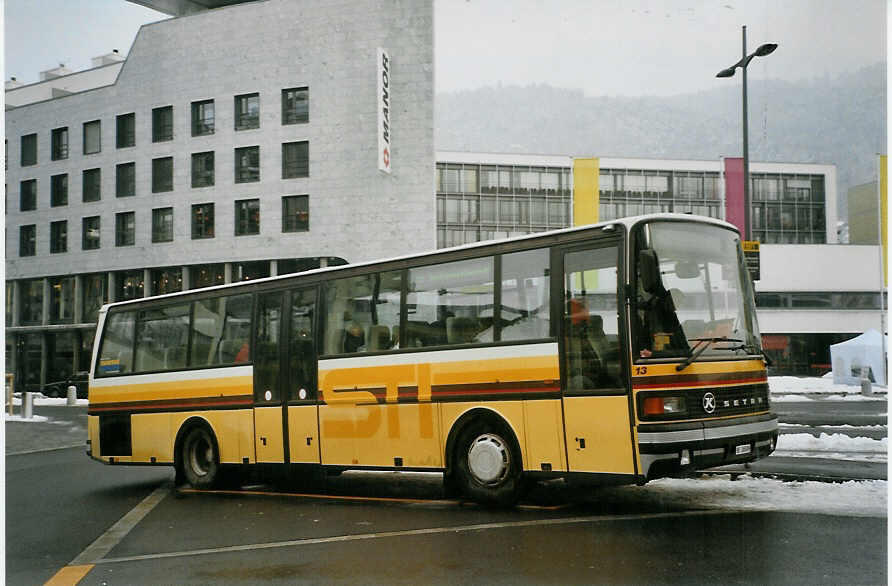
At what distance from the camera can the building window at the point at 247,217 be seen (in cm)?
3566

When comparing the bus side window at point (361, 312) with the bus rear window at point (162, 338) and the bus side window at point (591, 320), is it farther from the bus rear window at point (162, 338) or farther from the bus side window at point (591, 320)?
the bus rear window at point (162, 338)

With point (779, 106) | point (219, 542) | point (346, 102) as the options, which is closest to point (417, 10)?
point (346, 102)

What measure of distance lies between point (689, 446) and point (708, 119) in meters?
6.49

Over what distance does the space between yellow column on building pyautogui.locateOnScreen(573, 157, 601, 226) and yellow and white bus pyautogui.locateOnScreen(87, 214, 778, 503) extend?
38.0 ft

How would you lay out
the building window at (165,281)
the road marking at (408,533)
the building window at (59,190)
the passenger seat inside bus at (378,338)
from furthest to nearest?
the building window at (165,281), the building window at (59,190), the passenger seat inside bus at (378,338), the road marking at (408,533)

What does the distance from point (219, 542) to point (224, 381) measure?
4.43 metres

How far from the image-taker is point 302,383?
11656 mm

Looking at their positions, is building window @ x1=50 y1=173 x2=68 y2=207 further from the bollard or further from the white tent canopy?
the white tent canopy

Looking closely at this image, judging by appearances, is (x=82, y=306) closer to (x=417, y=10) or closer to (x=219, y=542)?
(x=417, y=10)

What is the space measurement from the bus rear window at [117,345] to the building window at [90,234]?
14.7 metres

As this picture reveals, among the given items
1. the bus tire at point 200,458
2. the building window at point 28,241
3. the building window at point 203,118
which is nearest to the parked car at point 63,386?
the building window at point 28,241

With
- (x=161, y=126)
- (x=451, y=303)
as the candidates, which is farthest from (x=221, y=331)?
(x=161, y=126)

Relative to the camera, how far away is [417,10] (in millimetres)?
33719

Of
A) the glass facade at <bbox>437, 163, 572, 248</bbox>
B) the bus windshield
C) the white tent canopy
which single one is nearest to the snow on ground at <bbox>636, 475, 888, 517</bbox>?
the bus windshield
